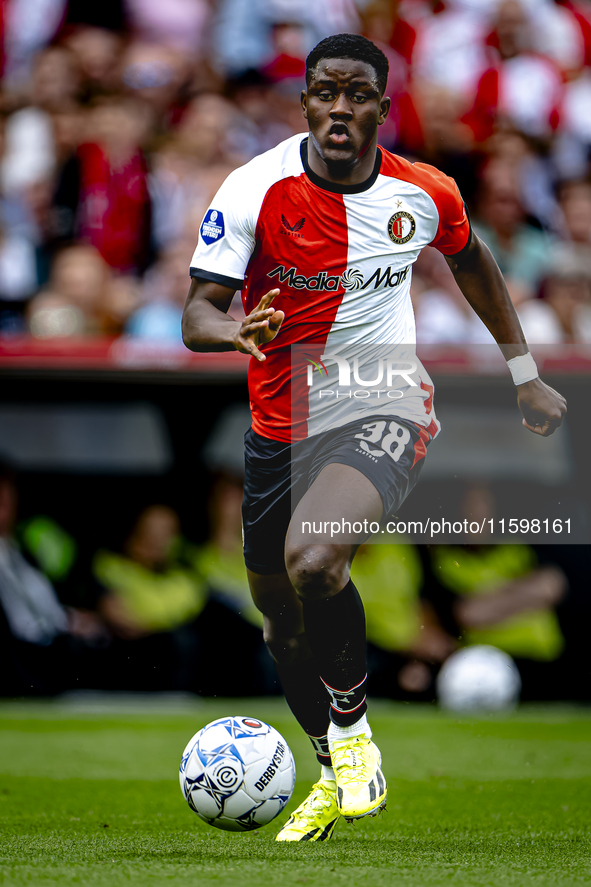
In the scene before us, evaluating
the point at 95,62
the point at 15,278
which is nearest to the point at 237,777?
the point at 15,278

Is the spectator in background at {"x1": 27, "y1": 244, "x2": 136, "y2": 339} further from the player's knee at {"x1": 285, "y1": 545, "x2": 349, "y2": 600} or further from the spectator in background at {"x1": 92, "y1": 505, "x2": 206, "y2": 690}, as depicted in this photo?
the player's knee at {"x1": 285, "y1": 545, "x2": 349, "y2": 600}

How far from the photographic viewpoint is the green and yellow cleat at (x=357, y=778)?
3.76 metres

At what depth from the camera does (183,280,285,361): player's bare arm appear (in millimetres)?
3494

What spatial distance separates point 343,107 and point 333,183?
277mm

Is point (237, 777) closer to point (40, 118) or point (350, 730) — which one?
point (350, 730)

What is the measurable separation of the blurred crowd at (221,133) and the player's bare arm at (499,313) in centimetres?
287

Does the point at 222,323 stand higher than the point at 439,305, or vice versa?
the point at 222,323

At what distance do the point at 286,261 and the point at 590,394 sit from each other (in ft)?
12.4

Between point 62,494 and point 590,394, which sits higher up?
point 590,394

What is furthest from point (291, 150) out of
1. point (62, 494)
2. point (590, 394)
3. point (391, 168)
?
point (62, 494)

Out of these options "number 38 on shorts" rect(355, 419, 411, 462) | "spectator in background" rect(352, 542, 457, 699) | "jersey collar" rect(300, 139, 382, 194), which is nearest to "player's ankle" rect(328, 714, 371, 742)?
"number 38 on shorts" rect(355, 419, 411, 462)

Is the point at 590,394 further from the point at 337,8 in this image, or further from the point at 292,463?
the point at 337,8

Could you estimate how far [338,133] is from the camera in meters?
4.01

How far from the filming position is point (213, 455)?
7.98m
